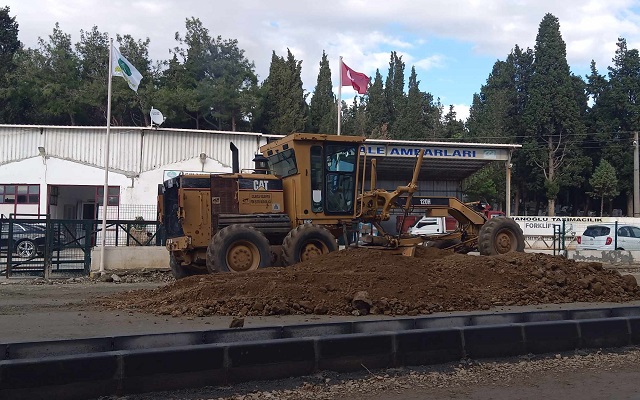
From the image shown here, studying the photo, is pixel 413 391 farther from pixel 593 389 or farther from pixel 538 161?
pixel 538 161

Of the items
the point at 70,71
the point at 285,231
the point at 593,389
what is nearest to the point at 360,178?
the point at 285,231

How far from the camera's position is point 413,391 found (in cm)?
700

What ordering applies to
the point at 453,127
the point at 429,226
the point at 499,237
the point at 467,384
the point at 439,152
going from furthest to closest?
1. the point at 453,127
2. the point at 439,152
3. the point at 429,226
4. the point at 499,237
5. the point at 467,384

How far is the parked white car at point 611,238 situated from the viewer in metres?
27.0

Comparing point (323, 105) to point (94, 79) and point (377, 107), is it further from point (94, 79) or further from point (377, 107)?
point (94, 79)

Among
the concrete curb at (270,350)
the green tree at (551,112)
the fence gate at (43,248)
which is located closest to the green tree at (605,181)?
the green tree at (551,112)

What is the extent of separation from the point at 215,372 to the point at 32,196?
109ft

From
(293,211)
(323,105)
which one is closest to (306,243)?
(293,211)

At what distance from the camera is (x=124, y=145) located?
3681 cm

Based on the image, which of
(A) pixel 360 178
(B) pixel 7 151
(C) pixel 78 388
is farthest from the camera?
(B) pixel 7 151

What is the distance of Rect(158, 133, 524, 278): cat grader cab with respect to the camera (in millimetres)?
15133

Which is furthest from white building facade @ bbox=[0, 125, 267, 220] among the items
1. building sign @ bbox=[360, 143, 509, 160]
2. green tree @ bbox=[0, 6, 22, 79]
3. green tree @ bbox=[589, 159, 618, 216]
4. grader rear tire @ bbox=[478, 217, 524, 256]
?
green tree @ bbox=[589, 159, 618, 216]

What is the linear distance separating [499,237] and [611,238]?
12677 millimetres

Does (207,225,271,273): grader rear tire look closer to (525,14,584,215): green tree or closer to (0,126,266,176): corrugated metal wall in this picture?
(0,126,266,176): corrugated metal wall
